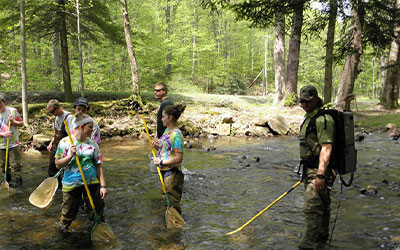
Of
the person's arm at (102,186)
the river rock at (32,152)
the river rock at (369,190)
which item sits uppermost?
the person's arm at (102,186)

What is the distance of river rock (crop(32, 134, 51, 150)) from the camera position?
38.2 feet

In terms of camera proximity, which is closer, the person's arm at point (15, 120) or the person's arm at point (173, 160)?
the person's arm at point (173, 160)

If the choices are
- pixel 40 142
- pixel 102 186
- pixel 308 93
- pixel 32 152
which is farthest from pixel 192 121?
pixel 308 93

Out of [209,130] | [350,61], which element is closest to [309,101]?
[350,61]

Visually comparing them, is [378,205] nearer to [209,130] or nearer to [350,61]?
[350,61]

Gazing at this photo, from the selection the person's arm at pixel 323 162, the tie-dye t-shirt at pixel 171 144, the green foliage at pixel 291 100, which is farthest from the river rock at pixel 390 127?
the tie-dye t-shirt at pixel 171 144

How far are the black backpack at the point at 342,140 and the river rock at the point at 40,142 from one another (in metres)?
10.7

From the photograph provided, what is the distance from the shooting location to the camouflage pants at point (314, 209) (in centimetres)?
378

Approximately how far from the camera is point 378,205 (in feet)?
19.2

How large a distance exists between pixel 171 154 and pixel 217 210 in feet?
6.44

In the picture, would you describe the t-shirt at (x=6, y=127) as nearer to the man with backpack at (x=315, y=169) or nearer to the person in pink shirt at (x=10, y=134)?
the person in pink shirt at (x=10, y=134)

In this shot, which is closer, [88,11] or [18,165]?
[18,165]

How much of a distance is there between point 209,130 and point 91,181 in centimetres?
1241

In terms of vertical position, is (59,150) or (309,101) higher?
(309,101)
